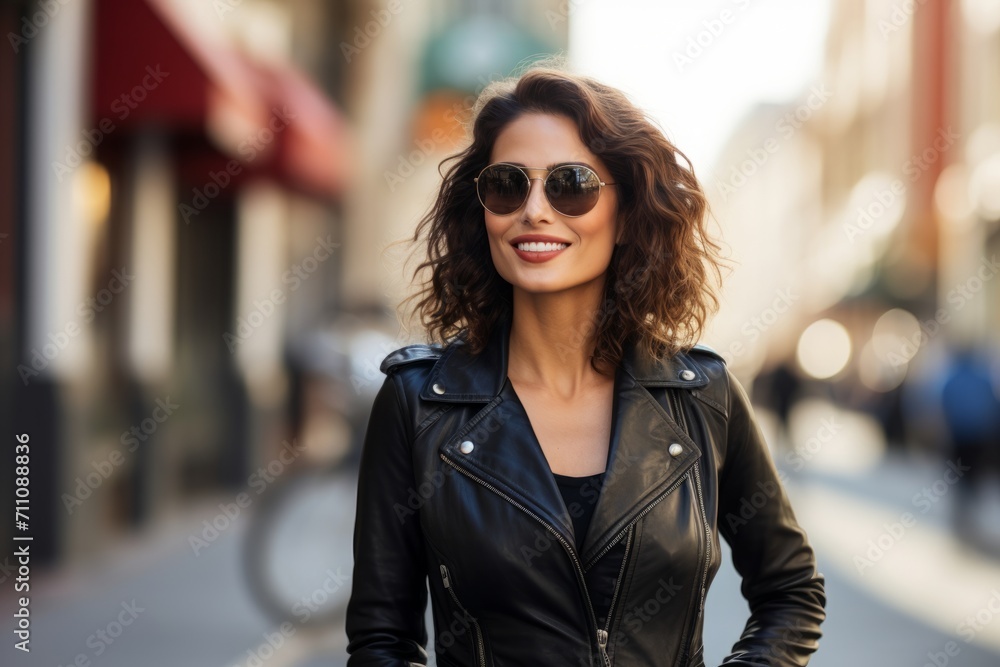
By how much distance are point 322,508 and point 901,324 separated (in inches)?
1283

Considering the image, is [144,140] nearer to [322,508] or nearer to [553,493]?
[322,508]

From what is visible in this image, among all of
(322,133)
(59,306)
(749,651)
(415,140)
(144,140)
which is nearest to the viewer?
(749,651)

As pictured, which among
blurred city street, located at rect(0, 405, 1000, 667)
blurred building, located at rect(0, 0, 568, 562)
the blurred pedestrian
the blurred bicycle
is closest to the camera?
blurred city street, located at rect(0, 405, 1000, 667)

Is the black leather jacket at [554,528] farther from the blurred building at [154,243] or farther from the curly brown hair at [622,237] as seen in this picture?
the blurred building at [154,243]

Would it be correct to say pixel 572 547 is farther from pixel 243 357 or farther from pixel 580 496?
pixel 243 357

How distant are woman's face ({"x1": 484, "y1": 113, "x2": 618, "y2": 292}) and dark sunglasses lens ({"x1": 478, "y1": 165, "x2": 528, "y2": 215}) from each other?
15 millimetres

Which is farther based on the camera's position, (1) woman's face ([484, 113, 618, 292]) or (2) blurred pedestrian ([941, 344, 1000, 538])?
(2) blurred pedestrian ([941, 344, 1000, 538])

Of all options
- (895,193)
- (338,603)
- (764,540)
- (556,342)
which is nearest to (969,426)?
(338,603)

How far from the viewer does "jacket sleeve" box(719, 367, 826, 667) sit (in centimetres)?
245

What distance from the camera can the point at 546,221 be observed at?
2385 millimetres

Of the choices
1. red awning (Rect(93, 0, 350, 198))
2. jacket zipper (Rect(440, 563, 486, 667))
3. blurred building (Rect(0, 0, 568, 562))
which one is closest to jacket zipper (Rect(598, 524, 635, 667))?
jacket zipper (Rect(440, 563, 486, 667))

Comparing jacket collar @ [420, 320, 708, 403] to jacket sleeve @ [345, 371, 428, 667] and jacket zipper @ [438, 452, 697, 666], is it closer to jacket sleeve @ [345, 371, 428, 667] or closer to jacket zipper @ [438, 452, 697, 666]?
jacket sleeve @ [345, 371, 428, 667]

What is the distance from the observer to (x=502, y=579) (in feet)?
7.30

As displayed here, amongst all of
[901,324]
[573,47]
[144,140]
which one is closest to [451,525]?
[144,140]
